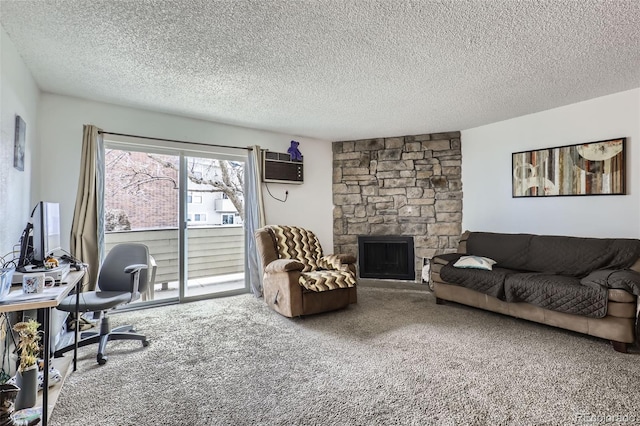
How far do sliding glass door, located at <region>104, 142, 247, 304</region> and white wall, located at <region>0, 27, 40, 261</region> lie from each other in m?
0.91

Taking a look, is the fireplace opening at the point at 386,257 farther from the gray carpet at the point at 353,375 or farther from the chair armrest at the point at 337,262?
the gray carpet at the point at 353,375

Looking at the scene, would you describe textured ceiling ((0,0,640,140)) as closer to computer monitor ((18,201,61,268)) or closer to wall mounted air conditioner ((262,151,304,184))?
wall mounted air conditioner ((262,151,304,184))

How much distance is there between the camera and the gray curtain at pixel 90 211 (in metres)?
3.24

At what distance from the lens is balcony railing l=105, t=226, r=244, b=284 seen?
3820 millimetres

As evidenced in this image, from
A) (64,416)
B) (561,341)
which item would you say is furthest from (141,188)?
(561,341)

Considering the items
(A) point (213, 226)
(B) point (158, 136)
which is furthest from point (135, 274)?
(B) point (158, 136)

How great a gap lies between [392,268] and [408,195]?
117cm

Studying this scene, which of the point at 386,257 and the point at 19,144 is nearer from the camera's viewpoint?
the point at 19,144

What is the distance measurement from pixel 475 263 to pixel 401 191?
176cm

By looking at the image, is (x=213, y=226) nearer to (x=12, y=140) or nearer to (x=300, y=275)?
(x=300, y=275)

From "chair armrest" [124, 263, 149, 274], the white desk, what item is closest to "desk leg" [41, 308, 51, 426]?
the white desk

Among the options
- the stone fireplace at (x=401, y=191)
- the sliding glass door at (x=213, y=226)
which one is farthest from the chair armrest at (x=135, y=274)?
the stone fireplace at (x=401, y=191)

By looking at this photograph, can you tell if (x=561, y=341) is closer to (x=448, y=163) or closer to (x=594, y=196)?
(x=594, y=196)

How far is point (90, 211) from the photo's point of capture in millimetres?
3305
